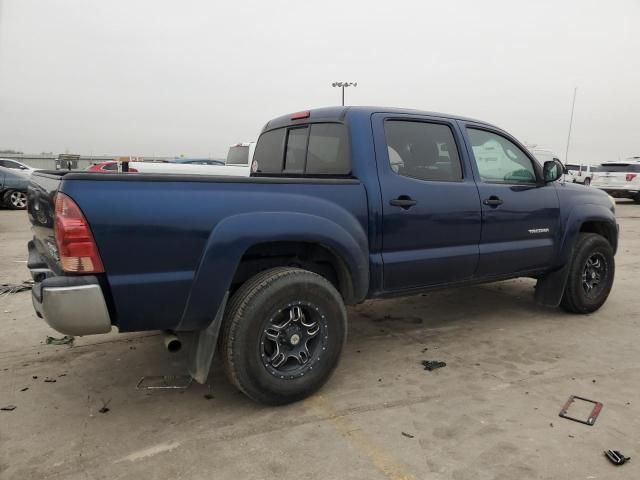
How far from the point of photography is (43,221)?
2.78 meters

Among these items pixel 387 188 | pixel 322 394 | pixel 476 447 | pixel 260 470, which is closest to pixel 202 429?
pixel 260 470

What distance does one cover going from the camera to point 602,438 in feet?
8.89

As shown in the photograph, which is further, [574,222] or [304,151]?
[574,222]

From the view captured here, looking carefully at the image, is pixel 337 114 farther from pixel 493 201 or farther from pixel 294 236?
pixel 493 201

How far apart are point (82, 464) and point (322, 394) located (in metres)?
1.43

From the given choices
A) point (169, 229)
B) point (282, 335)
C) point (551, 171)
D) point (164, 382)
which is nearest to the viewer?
point (169, 229)

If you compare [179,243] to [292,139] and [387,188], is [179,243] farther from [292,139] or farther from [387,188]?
[292,139]

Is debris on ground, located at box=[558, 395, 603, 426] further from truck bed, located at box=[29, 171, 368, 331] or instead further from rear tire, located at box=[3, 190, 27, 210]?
rear tire, located at box=[3, 190, 27, 210]

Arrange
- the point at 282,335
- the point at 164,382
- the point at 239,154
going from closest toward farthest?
the point at 282,335 < the point at 164,382 < the point at 239,154

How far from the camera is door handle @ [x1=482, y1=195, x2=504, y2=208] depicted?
402 cm

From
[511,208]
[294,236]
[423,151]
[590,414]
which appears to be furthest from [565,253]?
[294,236]

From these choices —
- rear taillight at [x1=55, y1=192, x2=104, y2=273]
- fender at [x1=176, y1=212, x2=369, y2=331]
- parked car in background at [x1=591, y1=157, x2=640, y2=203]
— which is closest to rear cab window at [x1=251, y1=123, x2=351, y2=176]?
fender at [x1=176, y1=212, x2=369, y2=331]

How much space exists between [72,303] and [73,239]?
0.32m

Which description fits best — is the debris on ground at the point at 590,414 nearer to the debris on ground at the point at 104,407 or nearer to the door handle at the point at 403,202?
the door handle at the point at 403,202
